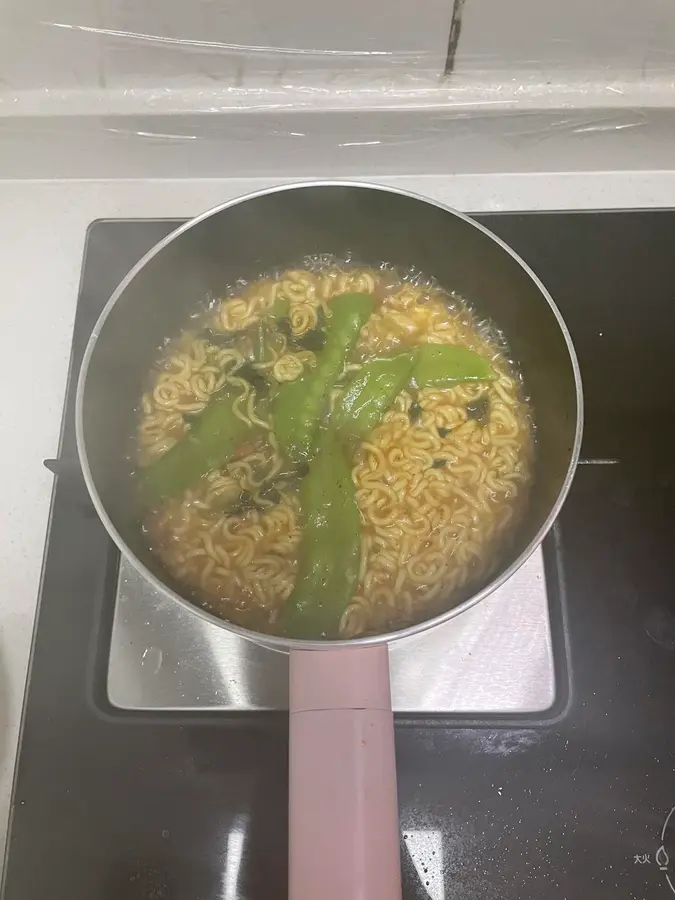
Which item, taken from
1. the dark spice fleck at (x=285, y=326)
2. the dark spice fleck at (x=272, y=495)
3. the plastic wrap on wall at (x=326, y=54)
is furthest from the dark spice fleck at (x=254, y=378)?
the plastic wrap on wall at (x=326, y=54)

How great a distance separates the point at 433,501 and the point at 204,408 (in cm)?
50

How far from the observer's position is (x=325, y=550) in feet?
4.20

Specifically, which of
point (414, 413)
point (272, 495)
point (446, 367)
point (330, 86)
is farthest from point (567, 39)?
point (272, 495)

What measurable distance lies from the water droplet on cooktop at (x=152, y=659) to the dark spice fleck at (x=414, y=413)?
2.21 feet

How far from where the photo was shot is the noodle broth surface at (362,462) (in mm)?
1330

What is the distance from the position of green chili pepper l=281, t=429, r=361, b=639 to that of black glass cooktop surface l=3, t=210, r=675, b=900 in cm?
24

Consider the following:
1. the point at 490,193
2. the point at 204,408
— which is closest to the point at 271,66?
the point at 490,193

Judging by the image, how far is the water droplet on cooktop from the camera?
1.35m

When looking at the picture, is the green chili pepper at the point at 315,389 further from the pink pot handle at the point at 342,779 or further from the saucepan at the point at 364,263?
the pink pot handle at the point at 342,779

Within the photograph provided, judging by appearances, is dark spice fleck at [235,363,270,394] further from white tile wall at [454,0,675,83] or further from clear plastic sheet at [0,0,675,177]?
white tile wall at [454,0,675,83]

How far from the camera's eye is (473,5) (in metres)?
1.51

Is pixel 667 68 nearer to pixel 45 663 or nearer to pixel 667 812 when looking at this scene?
pixel 667 812

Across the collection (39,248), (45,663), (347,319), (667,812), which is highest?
(39,248)

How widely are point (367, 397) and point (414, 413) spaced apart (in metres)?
0.12
